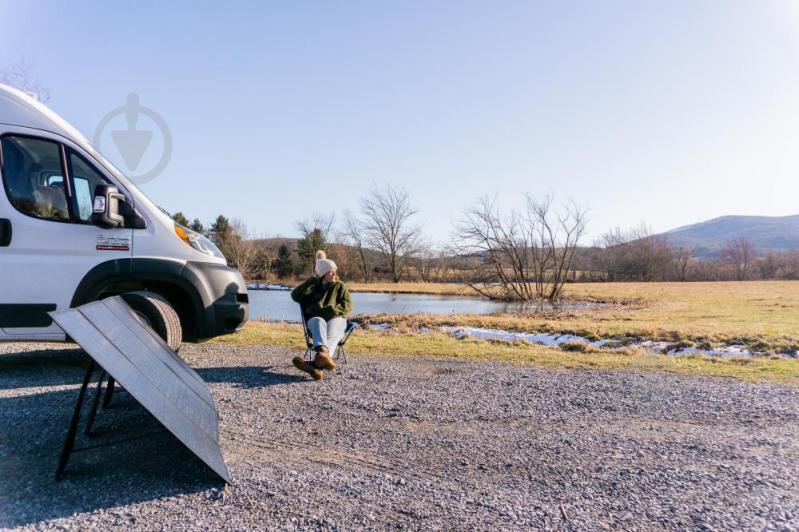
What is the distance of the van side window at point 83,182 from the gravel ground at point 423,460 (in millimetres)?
1801

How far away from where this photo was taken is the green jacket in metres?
5.80

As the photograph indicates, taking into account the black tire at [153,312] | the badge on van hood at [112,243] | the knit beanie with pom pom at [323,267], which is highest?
the badge on van hood at [112,243]

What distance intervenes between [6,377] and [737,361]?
987 centimetres

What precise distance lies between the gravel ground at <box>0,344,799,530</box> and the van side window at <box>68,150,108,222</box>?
5.91 ft

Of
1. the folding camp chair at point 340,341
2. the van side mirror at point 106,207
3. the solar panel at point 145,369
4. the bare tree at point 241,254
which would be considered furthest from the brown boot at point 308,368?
the bare tree at point 241,254

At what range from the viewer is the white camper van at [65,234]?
15.5 ft

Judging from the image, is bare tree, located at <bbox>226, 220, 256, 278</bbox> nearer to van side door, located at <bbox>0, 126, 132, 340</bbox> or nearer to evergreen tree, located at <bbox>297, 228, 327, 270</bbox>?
evergreen tree, located at <bbox>297, 228, 327, 270</bbox>

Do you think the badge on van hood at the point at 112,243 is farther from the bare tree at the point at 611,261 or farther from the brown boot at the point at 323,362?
the bare tree at the point at 611,261

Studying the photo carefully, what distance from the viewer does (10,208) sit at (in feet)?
15.6

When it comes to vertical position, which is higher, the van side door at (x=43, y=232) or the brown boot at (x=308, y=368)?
the van side door at (x=43, y=232)

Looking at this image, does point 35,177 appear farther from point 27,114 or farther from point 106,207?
point 106,207

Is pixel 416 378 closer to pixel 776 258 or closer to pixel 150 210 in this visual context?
pixel 150 210

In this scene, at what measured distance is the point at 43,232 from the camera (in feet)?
15.8

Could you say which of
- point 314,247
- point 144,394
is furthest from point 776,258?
point 144,394
